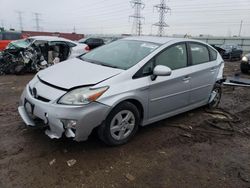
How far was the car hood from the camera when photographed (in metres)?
3.05

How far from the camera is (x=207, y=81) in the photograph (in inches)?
181

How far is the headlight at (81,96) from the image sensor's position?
9.47 ft

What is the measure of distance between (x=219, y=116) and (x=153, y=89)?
2067 mm

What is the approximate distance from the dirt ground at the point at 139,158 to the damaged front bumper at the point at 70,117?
0.36 m

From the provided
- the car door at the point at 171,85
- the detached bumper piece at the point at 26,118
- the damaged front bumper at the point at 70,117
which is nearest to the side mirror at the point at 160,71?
the car door at the point at 171,85

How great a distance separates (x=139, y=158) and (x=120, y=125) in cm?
50

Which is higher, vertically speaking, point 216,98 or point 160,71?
point 160,71

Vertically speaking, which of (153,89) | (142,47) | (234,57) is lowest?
(234,57)

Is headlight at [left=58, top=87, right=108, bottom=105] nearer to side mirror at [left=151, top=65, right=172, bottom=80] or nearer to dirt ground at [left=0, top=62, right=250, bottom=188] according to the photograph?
dirt ground at [left=0, top=62, right=250, bottom=188]

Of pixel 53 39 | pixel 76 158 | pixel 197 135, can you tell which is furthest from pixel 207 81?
pixel 53 39

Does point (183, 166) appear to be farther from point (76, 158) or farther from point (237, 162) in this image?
point (76, 158)

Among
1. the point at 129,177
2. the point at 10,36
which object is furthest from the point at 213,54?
the point at 10,36

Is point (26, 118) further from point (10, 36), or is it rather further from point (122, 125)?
point (10, 36)

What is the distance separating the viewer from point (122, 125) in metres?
3.30
